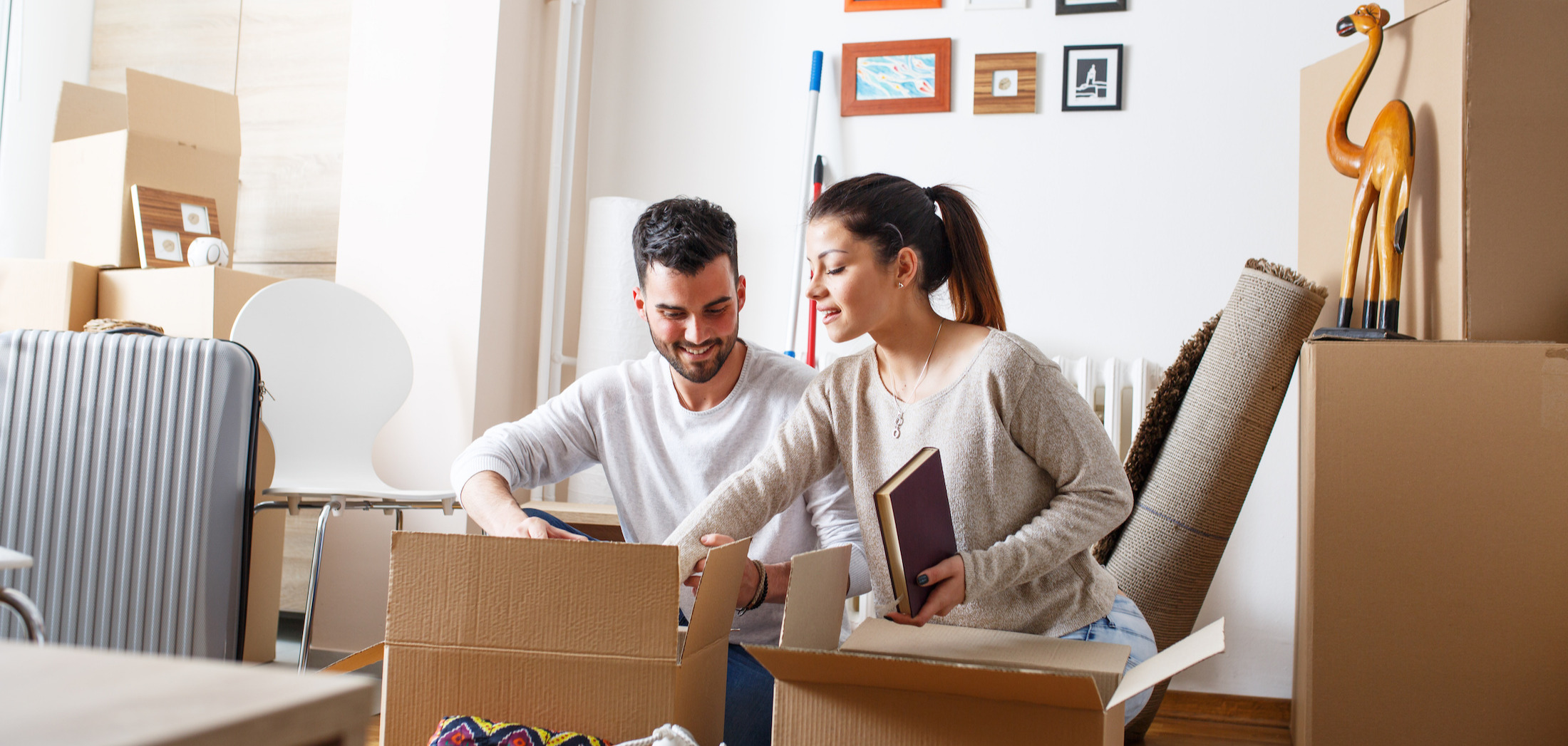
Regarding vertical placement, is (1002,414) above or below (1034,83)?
below

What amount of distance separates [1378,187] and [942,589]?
3.19 feet

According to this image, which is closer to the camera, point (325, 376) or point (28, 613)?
point (28, 613)

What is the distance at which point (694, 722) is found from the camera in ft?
3.03

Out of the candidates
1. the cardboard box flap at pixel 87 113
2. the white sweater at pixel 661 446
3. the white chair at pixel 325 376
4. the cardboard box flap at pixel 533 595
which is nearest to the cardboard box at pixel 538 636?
the cardboard box flap at pixel 533 595

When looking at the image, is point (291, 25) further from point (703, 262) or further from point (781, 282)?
point (703, 262)

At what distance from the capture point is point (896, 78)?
7.74 ft

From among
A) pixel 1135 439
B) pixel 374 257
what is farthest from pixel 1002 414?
pixel 374 257

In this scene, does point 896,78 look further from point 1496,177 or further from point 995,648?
point 995,648

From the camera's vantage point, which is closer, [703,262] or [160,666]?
[160,666]

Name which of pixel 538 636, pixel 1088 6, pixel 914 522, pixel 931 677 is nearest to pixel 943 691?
pixel 931 677

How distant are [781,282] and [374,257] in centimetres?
97

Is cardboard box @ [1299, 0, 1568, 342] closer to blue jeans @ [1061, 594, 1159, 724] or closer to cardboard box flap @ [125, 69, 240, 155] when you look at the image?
blue jeans @ [1061, 594, 1159, 724]

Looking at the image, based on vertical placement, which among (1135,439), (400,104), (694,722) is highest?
(400,104)

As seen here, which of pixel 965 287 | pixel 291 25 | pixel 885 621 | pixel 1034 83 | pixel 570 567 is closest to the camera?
pixel 570 567
